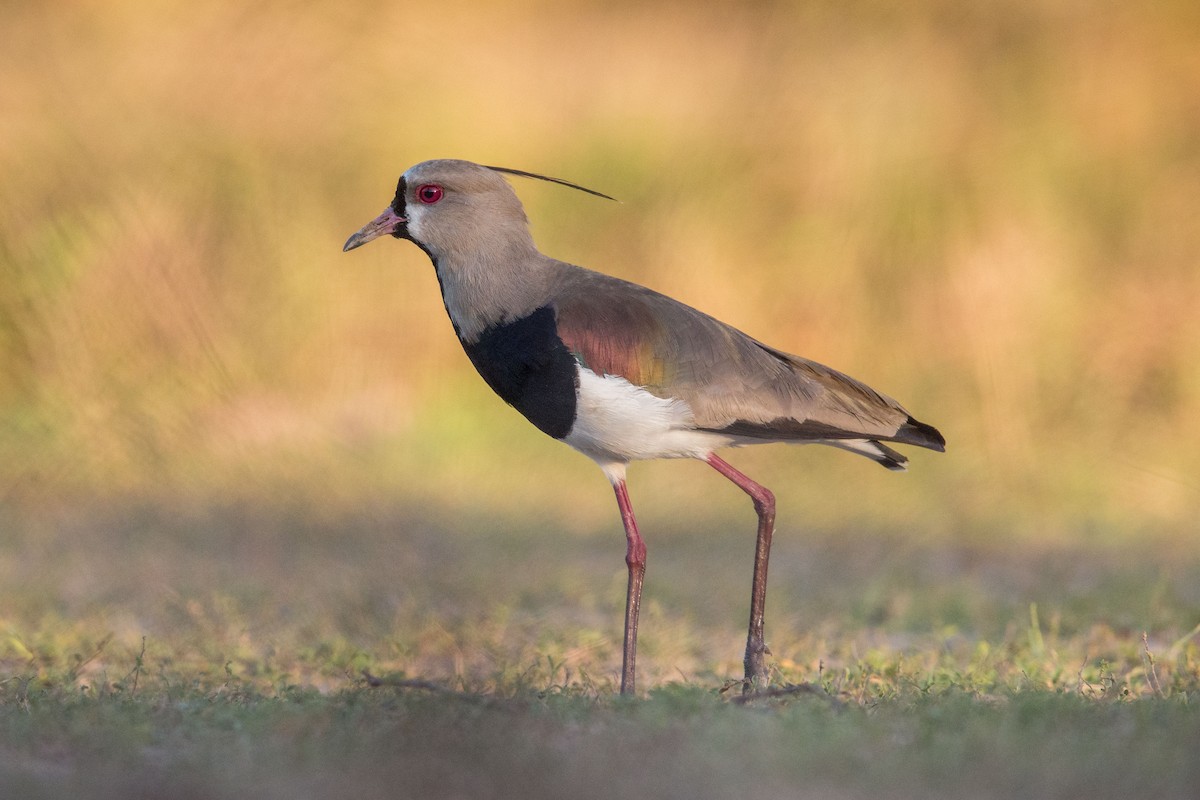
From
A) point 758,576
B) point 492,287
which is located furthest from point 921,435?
point 492,287

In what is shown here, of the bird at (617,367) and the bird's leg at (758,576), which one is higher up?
the bird at (617,367)

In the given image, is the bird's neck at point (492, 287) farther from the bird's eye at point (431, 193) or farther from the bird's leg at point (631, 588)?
the bird's leg at point (631, 588)

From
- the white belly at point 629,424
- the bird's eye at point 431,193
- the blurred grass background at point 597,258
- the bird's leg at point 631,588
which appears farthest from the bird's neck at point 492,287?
the blurred grass background at point 597,258

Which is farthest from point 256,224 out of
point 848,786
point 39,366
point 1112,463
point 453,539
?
point 848,786

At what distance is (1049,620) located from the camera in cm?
508

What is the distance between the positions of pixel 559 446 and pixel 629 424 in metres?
4.39

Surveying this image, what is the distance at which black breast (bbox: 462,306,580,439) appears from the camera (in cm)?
382

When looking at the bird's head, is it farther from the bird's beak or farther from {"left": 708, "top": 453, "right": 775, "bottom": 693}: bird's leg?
{"left": 708, "top": 453, "right": 775, "bottom": 693}: bird's leg

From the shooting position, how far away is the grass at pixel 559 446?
3184 mm

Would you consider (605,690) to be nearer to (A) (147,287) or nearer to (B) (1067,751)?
(B) (1067,751)

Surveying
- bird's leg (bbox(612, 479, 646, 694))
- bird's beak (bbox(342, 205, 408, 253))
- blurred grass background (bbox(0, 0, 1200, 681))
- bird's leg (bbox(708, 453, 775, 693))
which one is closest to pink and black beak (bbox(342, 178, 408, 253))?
bird's beak (bbox(342, 205, 408, 253))

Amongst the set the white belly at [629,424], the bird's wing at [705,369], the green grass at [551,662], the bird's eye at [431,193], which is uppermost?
the bird's eye at [431,193]

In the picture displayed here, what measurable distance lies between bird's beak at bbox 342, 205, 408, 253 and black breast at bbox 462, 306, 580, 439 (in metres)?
0.47

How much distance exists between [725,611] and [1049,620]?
1.11 meters
